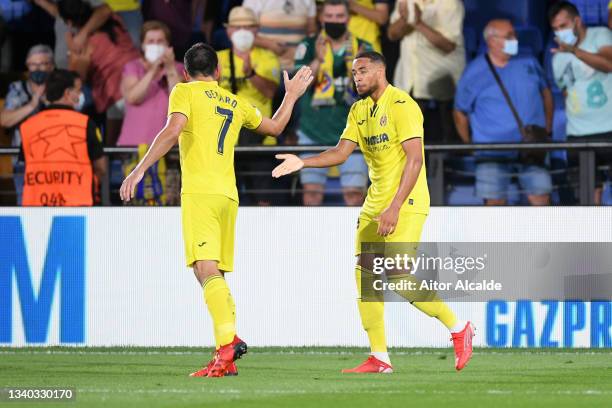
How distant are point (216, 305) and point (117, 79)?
18.8ft

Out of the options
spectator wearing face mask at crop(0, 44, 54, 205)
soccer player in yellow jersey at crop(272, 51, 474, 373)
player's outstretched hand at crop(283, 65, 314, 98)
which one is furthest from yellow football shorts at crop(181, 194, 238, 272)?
spectator wearing face mask at crop(0, 44, 54, 205)

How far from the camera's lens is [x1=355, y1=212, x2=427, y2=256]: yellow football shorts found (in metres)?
9.62

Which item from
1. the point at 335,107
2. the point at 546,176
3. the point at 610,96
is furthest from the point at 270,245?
the point at 610,96

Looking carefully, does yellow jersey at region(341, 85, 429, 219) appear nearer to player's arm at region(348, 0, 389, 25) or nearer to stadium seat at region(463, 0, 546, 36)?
player's arm at region(348, 0, 389, 25)

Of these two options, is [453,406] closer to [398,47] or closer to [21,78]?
[398,47]

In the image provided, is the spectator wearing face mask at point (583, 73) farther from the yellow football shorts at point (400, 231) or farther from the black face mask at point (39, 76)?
the black face mask at point (39, 76)

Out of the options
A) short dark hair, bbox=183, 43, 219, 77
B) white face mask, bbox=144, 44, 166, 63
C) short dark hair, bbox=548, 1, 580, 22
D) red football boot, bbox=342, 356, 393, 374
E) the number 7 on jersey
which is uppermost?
short dark hair, bbox=548, 1, 580, 22

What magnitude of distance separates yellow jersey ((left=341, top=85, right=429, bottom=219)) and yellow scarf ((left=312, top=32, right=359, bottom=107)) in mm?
3807

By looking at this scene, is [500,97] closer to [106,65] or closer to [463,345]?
[106,65]

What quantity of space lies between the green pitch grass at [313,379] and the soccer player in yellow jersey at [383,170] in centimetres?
30

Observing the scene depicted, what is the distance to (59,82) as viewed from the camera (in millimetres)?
12469

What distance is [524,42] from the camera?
1405cm

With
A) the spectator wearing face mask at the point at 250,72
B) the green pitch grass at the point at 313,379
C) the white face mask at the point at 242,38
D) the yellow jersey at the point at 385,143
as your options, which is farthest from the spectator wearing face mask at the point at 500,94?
the yellow jersey at the point at 385,143

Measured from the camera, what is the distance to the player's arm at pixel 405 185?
A: 9180mm
